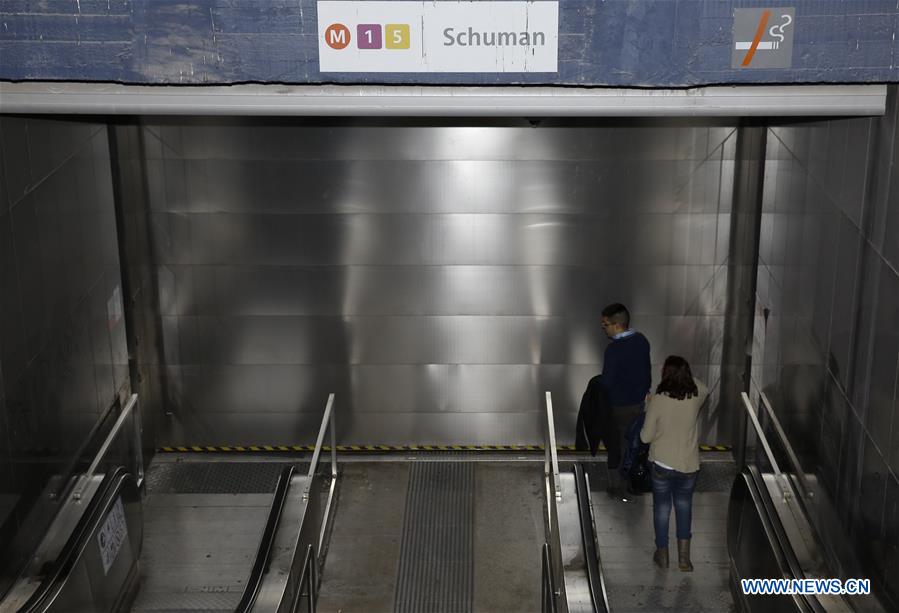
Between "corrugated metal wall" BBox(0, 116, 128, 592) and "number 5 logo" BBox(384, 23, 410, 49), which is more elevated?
"number 5 logo" BBox(384, 23, 410, 49)

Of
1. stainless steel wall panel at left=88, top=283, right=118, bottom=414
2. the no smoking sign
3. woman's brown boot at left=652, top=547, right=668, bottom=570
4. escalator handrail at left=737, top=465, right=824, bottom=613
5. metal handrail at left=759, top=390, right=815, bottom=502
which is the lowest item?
woman's brown boot at left=652, top=547, right=668, bottom=570

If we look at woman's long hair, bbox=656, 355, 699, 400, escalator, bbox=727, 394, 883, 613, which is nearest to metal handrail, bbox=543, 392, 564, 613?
woman's long hair, bbox=656, 355, 699, 400

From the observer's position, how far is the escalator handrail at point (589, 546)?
6676 mm

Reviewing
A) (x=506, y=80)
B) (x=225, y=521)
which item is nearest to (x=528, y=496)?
(x=225, y=521)

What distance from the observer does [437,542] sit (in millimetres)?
8547

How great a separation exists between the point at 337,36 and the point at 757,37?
1.69 meters

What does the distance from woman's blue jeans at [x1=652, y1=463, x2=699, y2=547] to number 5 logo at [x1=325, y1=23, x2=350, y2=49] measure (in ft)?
12.2

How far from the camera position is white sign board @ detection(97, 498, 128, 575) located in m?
7.09

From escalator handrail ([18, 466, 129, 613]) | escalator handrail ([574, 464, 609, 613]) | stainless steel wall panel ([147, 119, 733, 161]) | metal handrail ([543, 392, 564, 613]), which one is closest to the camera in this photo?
escalator handrail ([18, 466, 129, 613])

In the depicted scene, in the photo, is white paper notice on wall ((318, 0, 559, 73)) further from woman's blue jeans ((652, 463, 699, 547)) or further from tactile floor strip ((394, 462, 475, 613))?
tactile floor strip ((394, 462, 475, 613))

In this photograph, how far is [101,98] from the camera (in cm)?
496

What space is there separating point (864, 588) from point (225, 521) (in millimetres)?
4855

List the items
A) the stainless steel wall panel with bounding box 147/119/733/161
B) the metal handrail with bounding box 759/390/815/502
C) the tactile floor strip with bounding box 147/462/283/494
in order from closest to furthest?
the metal handrail with bounding box 759/390/815/502 → the stainless steel wall panel with bounding box 147/119/733/161 → the tactile floor strip with bounding box 147/462/283/494

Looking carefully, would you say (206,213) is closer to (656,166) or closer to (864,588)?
(656,166)
